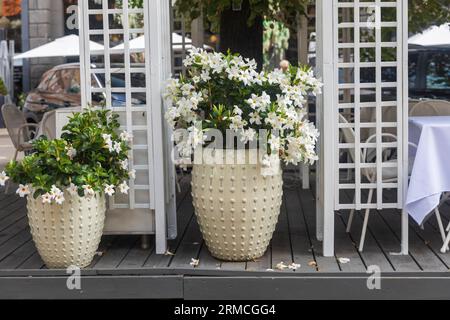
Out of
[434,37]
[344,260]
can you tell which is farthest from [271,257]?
[434,37]

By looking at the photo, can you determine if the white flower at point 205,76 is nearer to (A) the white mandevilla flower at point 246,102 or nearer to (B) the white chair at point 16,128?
(A) the white mandevilla flower at point 246,102

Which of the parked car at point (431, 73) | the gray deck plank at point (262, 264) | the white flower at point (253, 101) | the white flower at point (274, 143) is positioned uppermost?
the parked car at point (431, 73)

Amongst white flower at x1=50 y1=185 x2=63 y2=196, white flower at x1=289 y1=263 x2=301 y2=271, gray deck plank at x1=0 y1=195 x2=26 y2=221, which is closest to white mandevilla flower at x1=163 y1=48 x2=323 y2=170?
white flower at x1=50 y1=185 x2=63 y2=196

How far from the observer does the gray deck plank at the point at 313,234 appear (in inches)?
161

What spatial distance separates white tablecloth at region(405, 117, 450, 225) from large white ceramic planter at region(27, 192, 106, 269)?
1.86 meters

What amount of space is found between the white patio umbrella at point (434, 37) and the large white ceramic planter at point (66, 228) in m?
5.78

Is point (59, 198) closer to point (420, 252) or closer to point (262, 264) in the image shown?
point (262, 264)

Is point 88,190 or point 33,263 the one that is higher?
point 88,190

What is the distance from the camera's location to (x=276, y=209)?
4.23 meters

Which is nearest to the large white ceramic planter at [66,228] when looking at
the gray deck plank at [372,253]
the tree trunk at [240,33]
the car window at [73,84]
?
the gray deck plank at [372,253]

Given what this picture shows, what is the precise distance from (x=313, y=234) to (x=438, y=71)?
17.4ft

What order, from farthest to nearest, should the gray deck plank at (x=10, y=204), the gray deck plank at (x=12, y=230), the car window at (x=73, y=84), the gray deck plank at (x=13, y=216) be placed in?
the car window at (x=73, y=84) < the gray deck plank at (x=10, y=204) < the gray deck plank at (x=13, y=216) < the gray deck plank at (x=12, y=230)

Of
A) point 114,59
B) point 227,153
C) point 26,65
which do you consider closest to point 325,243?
point 227,153

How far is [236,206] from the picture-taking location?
4070 mm
